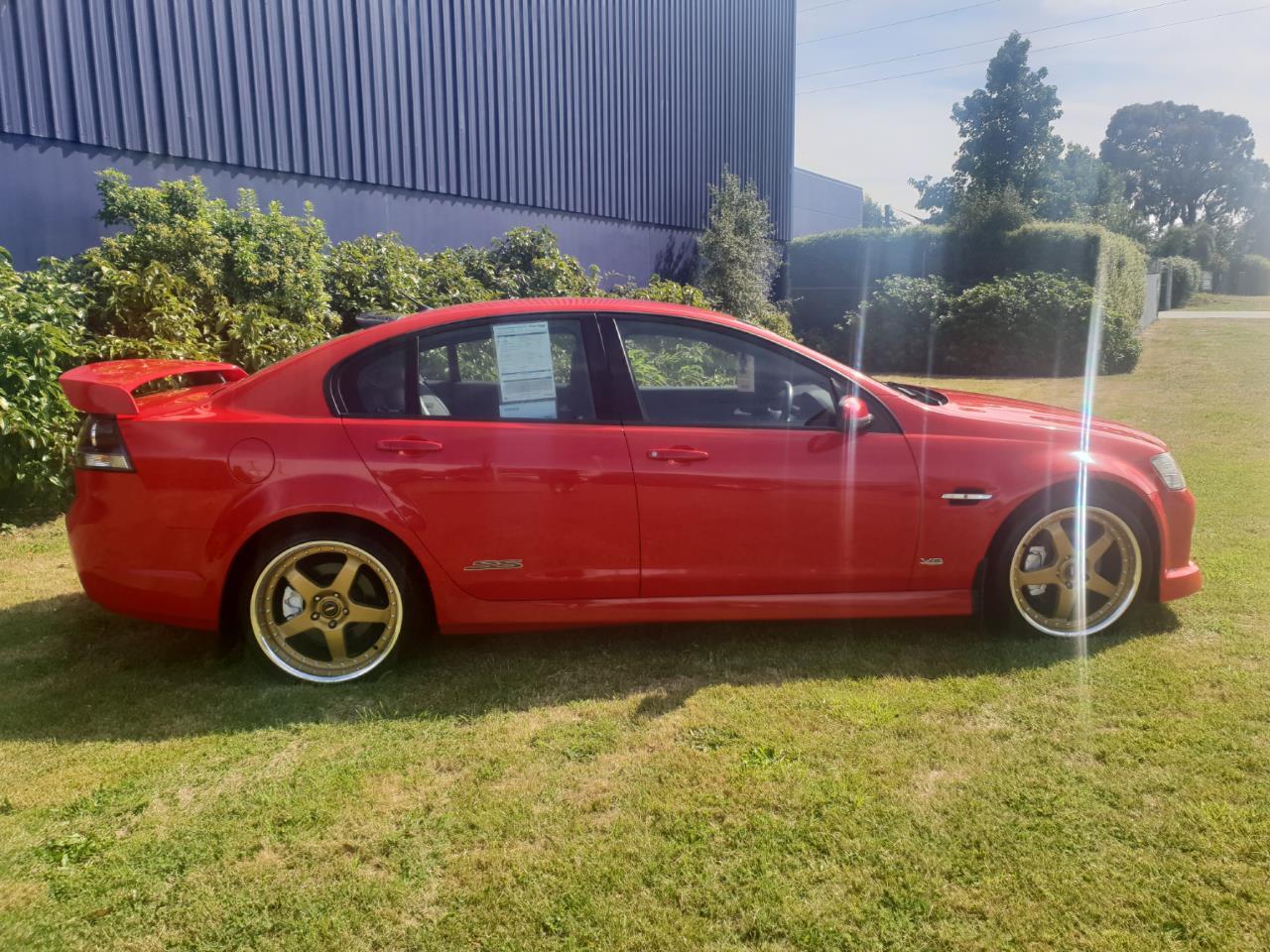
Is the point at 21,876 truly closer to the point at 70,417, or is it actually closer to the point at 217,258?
the point at 70,417

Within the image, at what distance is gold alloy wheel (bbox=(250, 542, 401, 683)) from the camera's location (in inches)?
133

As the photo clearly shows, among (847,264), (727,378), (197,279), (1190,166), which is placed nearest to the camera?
(727,378)

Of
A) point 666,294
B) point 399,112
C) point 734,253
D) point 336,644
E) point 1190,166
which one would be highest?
point 1190,166

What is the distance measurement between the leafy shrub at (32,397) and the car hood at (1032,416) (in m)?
5.15

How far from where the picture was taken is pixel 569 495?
3.42m

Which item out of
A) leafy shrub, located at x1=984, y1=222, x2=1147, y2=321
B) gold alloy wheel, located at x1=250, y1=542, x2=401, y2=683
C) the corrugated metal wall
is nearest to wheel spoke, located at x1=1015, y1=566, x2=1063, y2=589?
gold alloy wheel, located at x1=250, y1=542, x2=401, y2=683

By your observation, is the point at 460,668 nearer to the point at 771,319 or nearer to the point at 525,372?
the point at 525,372

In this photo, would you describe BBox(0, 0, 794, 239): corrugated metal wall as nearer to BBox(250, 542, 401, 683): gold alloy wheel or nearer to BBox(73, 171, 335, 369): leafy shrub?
BBox(73, 171, 335, 369): leafy shrub

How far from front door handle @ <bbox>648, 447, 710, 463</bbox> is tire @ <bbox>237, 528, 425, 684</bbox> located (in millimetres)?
1057

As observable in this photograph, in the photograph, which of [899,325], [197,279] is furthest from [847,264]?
[197,279]

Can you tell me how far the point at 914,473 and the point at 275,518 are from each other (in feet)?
8.05

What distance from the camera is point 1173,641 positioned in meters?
3.73

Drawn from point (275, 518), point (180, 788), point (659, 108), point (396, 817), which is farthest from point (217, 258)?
point (659, 108)

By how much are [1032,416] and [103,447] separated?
374cm
